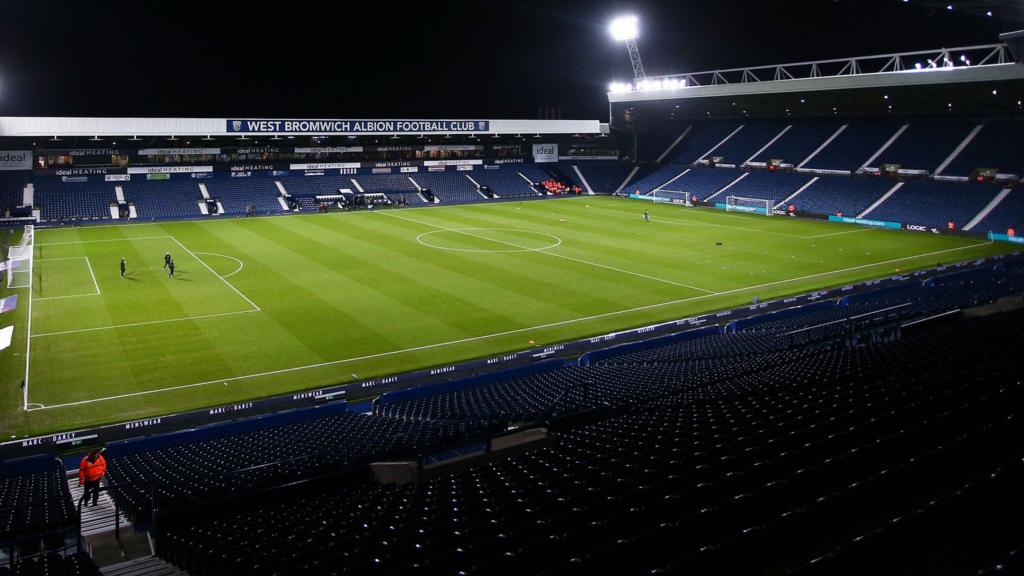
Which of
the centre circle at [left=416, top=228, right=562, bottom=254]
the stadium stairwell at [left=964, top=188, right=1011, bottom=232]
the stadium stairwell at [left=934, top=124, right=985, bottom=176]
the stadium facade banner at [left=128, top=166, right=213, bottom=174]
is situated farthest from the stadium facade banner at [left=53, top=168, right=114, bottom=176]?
the stadium stairwell at [left=934, top=124, right=985, bottom=176]

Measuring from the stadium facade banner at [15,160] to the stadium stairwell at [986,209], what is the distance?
231ft

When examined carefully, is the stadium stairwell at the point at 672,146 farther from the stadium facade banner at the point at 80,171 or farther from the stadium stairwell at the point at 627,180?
the stadium facade banner at the point at 80,171

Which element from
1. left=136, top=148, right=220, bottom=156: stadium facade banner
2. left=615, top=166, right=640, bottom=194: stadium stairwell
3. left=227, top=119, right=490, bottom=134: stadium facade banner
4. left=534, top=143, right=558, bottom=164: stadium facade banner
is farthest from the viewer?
left=534, top=143, right=558, bottom=164: stadium facade banner

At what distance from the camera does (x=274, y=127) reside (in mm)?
61406

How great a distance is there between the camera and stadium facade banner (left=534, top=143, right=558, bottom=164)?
81.8m

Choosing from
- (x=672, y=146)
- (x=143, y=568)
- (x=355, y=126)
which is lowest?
(x=143, y=568)

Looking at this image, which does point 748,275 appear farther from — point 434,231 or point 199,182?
point 199,182

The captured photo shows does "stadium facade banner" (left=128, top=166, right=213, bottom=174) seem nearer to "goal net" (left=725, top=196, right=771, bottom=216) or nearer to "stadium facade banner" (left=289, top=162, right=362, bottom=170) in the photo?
"stadium facade banner" (left=289, top=162, right=362, bottom=170)

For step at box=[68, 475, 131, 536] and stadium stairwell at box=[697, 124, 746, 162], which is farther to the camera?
stadium stairwell at box=[697, 124, 746, 162]

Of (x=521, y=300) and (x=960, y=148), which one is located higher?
(x=960, y=148)

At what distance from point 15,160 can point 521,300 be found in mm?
50589

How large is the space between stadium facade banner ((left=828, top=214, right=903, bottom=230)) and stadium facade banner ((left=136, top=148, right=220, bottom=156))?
53.6 metres

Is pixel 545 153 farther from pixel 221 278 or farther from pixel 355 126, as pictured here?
pixel 221 278

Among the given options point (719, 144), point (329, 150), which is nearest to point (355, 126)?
point (329, 150)
